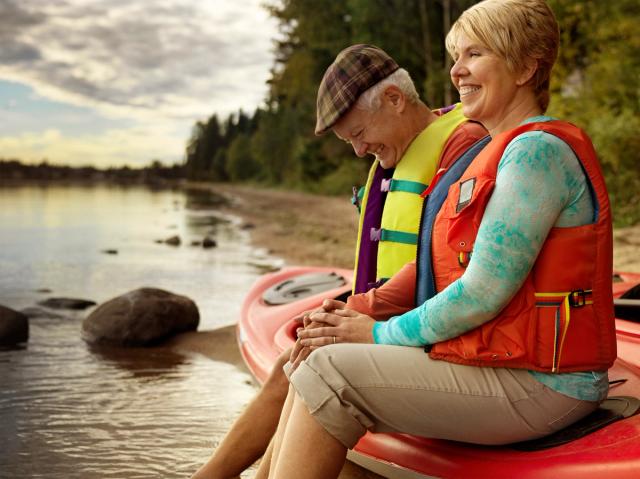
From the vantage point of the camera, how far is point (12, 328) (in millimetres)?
5871

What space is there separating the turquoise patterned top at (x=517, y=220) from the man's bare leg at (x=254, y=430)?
2.94 ft

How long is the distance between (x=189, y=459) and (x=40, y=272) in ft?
28.4

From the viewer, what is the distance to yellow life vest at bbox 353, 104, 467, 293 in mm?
2508

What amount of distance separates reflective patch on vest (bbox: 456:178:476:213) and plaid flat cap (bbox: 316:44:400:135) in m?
0.70

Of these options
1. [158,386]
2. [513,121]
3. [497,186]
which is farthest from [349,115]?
[158,386]

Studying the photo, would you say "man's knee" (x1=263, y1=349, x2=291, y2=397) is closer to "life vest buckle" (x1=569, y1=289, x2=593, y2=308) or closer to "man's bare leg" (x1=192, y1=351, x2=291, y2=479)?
"man's bare leg" (x1=192, y1=351, x2=291, y2=479)

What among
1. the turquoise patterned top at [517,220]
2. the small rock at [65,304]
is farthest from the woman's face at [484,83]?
the small rock at [65,304]

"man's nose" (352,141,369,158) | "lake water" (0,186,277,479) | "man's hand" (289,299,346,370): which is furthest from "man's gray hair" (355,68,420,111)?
"lake water" (0,186,277,479)

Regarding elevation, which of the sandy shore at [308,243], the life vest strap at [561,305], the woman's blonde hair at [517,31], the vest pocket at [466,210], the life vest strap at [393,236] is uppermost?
the woman's blonde hair at [517,31]

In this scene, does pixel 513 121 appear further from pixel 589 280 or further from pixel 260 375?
pixel 260 375

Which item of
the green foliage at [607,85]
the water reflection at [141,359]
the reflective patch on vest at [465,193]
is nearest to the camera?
the reflective patch on vest at [465,193]

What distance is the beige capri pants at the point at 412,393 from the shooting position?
5.75 feet

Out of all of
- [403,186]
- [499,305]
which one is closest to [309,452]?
[499,305]

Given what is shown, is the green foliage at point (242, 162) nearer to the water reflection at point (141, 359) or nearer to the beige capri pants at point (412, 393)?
the water reflection at point (141, 359)
